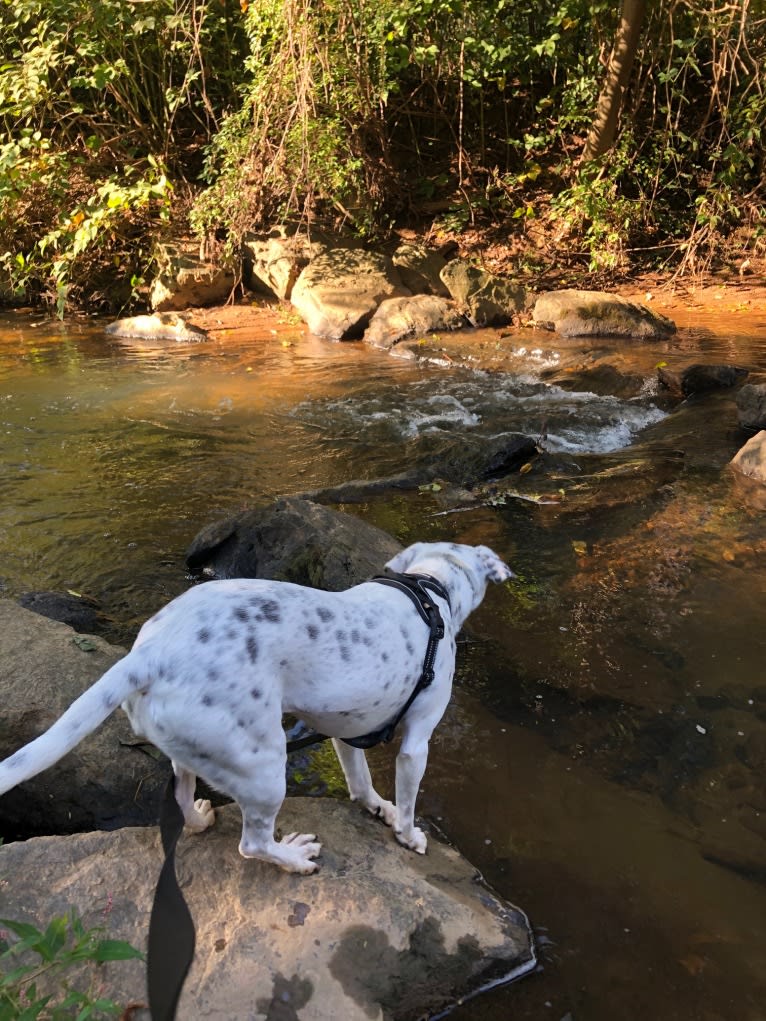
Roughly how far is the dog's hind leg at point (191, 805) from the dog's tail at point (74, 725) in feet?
1.66

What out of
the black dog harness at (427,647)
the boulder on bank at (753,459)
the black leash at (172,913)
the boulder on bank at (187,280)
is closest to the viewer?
the black leash at (172,913)

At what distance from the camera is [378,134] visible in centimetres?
1580

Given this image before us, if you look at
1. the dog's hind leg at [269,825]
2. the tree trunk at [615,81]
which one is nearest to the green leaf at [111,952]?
the dog's hind leg at [269,825]

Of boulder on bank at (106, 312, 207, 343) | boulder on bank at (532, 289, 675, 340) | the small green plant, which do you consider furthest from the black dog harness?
boulder on bank at (106, 312, 207, 343)

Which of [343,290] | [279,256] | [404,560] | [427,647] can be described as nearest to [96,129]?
[279,256]

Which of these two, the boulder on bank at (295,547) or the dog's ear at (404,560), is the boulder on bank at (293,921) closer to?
the dog's ear at (404,560)

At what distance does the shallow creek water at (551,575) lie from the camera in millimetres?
3219

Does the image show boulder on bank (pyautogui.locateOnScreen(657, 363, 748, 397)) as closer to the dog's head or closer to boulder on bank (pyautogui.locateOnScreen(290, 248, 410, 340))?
boulder on bank (pyautogui.locateOnScreen(290, 248, 410, 340))

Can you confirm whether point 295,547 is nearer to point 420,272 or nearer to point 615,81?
point 420,272

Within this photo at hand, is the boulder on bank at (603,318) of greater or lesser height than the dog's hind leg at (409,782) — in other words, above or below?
below

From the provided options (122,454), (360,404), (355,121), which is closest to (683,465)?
(360,404)

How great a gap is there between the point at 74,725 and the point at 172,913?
782 mm

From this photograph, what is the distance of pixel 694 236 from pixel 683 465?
29.9 ft

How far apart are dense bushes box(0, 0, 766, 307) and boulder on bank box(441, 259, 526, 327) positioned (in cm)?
205
